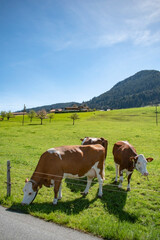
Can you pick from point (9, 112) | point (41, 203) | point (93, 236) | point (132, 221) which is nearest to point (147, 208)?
point (132, 221)

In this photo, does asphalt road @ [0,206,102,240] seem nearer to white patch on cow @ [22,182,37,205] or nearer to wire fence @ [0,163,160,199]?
→ white patch on cow @ [22,182,37,205]

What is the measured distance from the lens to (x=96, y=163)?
27.4 feet

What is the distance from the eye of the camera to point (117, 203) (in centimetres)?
789

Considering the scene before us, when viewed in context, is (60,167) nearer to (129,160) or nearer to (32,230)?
(32,230)

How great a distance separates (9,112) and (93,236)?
3832 inches

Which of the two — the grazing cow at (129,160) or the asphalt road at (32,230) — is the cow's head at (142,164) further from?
the asphalt road at (32,230)

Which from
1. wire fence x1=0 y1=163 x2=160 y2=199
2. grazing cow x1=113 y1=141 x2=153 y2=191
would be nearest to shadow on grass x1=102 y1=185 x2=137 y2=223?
wire fence x1=0 y1=163 x2=160 y2=199

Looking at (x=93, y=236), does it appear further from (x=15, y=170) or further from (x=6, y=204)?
(x=15, y=170)

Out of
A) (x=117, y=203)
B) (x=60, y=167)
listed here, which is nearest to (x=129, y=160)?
(x=117, y=203)

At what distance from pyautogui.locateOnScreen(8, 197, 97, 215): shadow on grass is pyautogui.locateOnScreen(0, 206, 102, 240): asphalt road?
0.53 m

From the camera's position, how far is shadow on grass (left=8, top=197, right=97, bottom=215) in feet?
22.3

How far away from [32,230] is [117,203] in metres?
4.06

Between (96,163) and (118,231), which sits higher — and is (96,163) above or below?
above

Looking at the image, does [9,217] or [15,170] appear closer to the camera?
[9,217]
